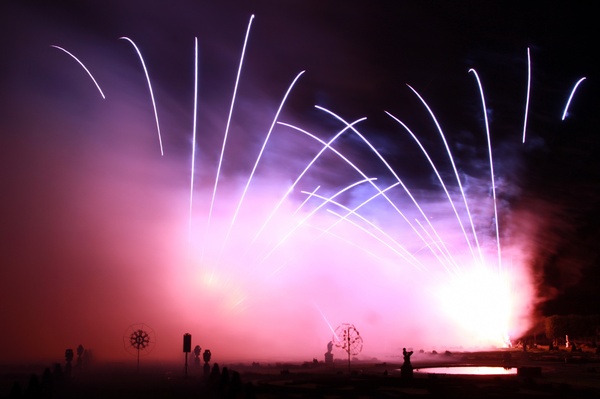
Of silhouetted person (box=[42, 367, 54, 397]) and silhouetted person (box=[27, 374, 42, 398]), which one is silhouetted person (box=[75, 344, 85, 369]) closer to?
silhouetted person (box=[42, 367, 54, 397])

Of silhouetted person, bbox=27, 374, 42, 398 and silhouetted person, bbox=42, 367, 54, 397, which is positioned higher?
silhouetted person, bbox=27, 374, 42, 398

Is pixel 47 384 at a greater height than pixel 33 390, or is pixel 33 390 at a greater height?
pixel 33 390

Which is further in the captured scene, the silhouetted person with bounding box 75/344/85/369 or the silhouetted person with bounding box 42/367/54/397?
the silhouetted person with bounding box 75/344/85/369

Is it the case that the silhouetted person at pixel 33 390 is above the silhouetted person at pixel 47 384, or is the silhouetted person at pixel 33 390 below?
above

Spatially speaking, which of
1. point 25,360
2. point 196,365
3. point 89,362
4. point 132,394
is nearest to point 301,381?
point 132,394

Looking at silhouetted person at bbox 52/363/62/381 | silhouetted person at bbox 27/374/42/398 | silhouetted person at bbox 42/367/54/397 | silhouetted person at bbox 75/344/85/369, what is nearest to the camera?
silhouetted person at bbox 27/374/42/398

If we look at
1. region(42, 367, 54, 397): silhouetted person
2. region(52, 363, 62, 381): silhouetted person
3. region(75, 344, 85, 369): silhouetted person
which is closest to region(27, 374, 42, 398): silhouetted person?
region(42, 367, 54, 397): silhouetted person

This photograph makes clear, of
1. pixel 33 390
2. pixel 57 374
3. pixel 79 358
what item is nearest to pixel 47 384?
pixel 57 374

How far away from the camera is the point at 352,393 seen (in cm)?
2650

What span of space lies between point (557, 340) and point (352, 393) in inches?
2878

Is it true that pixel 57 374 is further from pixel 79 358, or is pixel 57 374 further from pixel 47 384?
pixel 79 358

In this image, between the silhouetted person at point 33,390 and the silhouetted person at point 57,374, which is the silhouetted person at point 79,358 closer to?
the silhouetted person at point 57,374

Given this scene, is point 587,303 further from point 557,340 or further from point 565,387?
point 565,387

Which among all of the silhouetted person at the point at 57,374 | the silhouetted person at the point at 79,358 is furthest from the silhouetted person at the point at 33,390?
the silhouetted person at the point at 79,358
